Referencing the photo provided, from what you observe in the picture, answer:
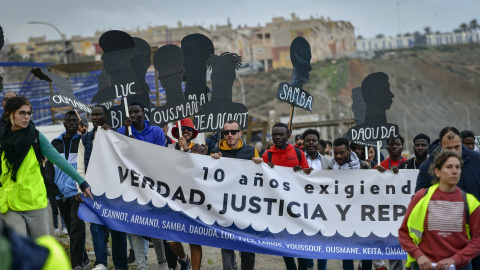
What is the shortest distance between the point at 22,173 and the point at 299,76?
462cm

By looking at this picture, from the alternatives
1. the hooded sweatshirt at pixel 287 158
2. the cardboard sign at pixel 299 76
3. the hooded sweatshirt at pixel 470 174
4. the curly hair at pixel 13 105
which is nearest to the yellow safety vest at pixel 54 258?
the curly hair at pixel 13 105

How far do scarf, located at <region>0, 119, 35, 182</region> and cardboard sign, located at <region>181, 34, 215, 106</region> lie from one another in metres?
3.60

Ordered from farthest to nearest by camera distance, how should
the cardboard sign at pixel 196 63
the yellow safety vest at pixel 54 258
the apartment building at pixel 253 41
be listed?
the apartment building at pixel 253 41
the cardboard sign at pixel 196 63
the yellow safety vest at pixel 54 258

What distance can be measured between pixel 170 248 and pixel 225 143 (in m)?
1.42

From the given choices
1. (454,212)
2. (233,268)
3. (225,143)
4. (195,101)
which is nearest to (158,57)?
(195,101)

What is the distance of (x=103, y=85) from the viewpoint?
11.0 m

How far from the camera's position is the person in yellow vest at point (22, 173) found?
21.9ft

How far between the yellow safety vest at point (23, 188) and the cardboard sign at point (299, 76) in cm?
409

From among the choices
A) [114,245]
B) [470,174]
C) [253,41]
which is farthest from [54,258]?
[253,41]

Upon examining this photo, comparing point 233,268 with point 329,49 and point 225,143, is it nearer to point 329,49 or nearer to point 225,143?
point 225,143

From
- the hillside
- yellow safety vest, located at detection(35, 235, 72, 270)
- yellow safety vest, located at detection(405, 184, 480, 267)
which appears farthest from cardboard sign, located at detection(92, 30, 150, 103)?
the hillside

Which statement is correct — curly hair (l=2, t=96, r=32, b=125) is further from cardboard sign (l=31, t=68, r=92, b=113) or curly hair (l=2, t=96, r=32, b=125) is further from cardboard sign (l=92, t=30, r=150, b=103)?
cardboard sign (l=31, t=68, r=92, b=113)

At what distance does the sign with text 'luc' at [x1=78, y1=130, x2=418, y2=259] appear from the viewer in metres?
8.74

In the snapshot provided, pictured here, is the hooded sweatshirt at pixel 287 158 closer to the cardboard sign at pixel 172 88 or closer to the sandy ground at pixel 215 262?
the cardboard sign at pixel 172 88
